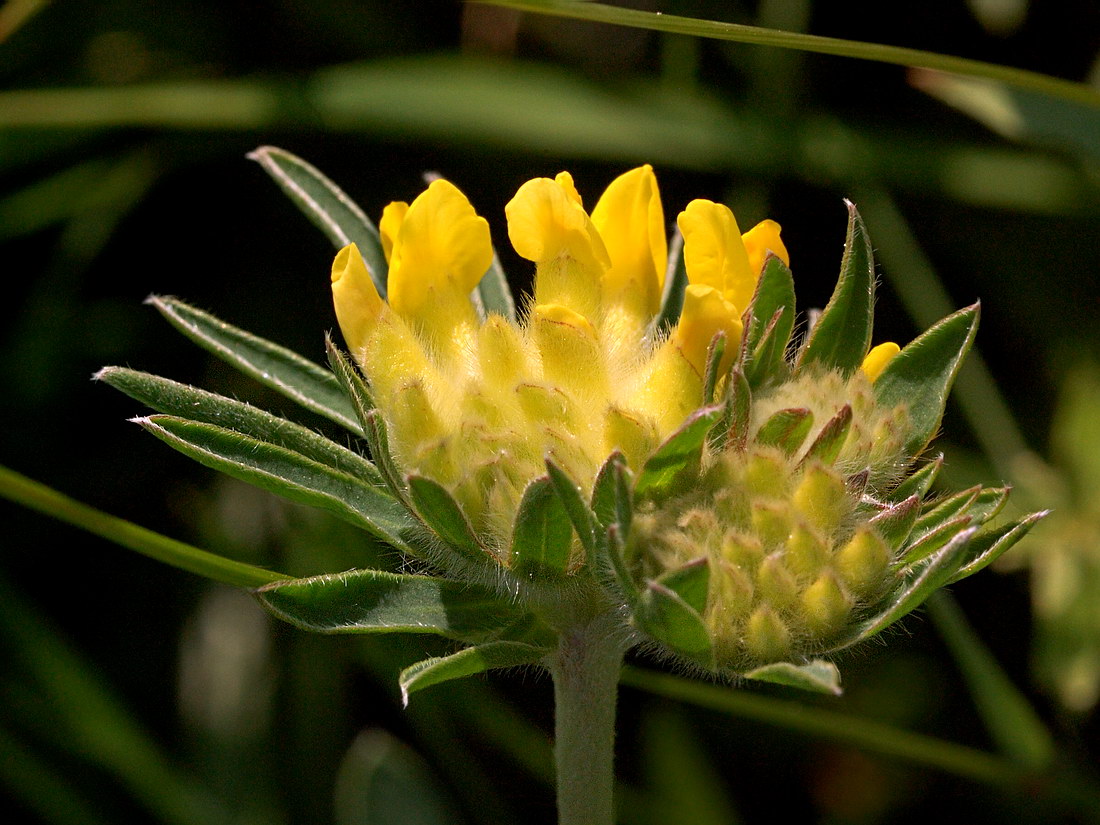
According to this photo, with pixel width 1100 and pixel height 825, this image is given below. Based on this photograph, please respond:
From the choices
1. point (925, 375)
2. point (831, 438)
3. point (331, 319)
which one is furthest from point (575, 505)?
point (331, 319)

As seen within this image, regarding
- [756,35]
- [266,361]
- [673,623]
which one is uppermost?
[756,35]

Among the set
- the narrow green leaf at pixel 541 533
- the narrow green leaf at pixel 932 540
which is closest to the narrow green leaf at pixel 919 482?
the narrow green leaf at pixel 932 540

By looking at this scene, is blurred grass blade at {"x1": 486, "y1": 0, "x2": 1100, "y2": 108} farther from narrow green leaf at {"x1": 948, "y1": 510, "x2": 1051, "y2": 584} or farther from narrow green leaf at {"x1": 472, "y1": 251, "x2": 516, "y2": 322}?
narrow green leaf at {"x1": 948, "y1": 510, "x2": 1051, "y2": 584}

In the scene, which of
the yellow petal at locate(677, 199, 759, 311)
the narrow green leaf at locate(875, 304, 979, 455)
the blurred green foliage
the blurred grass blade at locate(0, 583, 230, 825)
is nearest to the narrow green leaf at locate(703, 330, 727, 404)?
the yellow petal at locate(677, 199, 759, 311)

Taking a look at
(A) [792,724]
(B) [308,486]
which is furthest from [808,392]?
(A) [792,724]

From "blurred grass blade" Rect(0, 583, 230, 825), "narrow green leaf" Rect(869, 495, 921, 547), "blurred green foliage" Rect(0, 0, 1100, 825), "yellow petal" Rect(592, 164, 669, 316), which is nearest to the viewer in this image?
"narrow green leaf" Rect(869, 495, 921, 547)

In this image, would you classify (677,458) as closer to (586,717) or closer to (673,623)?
(673,623)

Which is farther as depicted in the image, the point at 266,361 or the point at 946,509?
the point at 266,361

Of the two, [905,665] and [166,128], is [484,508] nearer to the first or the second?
[905,665]
